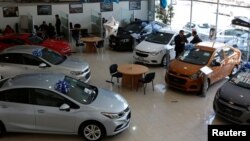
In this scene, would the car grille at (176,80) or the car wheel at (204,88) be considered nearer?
the car wheel at (204,88)

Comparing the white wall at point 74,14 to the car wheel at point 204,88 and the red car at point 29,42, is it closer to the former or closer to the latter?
the red car at point 29,42

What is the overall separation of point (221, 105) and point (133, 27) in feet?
30.3

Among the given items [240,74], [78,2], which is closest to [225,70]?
[240,74]

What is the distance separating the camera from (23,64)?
9.93m

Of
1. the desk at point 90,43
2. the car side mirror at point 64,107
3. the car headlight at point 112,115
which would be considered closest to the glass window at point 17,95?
the car side mirror at point 64,107

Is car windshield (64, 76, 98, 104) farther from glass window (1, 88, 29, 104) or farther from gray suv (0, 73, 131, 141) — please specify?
glass window (1, 88, 29, 104)

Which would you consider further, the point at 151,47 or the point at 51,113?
the point at 151,47

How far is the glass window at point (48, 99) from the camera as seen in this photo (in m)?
6.95

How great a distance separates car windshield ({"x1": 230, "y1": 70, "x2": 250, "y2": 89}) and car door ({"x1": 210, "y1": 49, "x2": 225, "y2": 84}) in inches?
54.9

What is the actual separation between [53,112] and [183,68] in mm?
4839

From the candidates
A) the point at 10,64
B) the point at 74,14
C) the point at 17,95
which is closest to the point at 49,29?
the point at 74,14

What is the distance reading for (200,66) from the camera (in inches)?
404

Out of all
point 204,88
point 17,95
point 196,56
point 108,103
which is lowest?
point 204,88

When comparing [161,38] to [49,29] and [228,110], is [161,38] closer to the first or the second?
[228,110]
